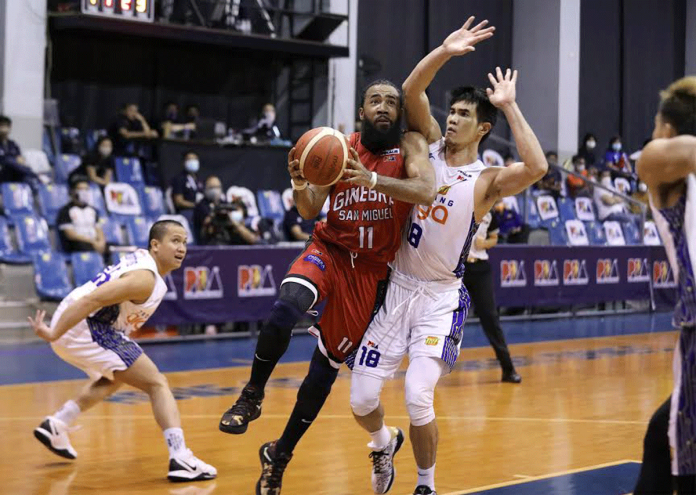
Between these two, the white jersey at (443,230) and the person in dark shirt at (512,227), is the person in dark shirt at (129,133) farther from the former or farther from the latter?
the white jersey at (443,230)

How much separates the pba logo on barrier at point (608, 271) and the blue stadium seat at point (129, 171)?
7151 millimetres

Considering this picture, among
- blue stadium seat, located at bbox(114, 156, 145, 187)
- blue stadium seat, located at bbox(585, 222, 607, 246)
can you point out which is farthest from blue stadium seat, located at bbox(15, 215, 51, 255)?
blue stadium seat, located at bbox(585, 222, 607, 246)

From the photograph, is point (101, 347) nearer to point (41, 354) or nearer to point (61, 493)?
point (61, 493)

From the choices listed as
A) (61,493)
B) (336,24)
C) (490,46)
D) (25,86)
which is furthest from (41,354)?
(490,46)

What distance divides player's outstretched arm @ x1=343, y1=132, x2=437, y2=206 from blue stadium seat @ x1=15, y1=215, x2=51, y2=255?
27.7 feet

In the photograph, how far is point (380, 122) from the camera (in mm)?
5449

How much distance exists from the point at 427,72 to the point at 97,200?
9.58 meters

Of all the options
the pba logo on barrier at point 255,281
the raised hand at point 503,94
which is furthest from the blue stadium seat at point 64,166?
the raised hand at point 503,94

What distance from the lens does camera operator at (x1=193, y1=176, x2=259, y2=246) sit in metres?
14.0

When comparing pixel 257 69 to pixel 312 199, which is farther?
pixel 257 69

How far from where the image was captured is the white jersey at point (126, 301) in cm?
649

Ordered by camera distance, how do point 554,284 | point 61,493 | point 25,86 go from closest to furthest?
1. point 61,493
2. point 25,86
3. point 554,284

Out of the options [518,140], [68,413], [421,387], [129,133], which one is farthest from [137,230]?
[518,140]

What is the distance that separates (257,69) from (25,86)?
5012 mm
